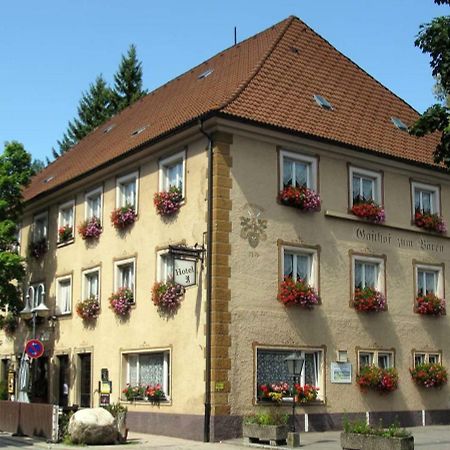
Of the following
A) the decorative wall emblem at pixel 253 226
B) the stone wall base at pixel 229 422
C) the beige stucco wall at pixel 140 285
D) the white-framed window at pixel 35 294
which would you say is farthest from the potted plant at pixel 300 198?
the white-framed window at pixel 35 294

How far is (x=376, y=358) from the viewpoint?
77.6 ft

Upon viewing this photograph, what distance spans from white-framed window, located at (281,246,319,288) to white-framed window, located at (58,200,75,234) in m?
9.12

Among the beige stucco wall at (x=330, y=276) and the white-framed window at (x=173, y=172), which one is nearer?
the beige stucco wall at (x=330, y=276)

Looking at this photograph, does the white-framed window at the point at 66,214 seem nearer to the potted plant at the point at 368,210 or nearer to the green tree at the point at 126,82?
the potted plant at the point at 368,210

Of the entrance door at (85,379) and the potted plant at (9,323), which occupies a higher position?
the potted plant at (9,323)

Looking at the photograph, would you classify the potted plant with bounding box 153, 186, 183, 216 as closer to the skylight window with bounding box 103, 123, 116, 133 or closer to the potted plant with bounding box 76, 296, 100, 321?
the potted plant with bounding box 76, 296, 100, 321

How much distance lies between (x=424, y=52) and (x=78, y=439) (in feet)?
36.1

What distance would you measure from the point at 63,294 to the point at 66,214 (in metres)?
2.73

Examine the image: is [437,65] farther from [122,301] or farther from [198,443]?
[122,301]

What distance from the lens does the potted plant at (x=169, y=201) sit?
74.1 ft

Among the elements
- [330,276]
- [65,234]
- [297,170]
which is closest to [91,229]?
[65,234]

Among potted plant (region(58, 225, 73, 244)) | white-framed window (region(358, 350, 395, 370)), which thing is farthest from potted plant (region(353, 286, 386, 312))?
potted plant (region(58, 225, 73, 244))

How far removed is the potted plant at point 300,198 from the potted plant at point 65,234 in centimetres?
896

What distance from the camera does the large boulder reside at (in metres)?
18.8
